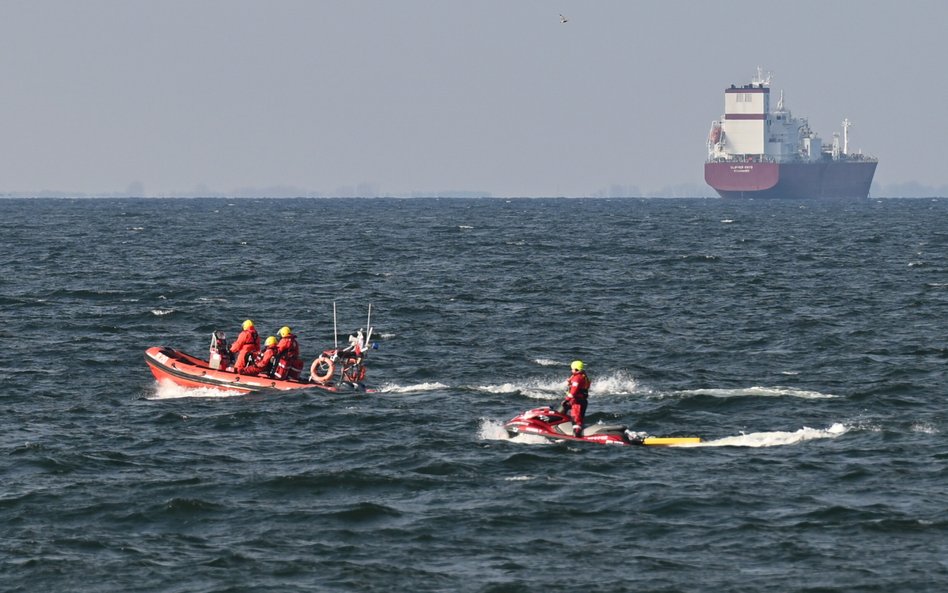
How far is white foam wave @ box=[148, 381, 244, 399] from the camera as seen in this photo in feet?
99.3

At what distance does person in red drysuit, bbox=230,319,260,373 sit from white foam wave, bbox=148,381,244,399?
2.19ft

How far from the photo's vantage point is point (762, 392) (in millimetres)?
29859

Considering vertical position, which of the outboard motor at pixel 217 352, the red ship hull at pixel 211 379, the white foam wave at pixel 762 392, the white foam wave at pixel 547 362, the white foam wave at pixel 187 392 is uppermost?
the outboard motor at pixel 217 352

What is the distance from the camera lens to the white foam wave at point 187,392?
3028cm

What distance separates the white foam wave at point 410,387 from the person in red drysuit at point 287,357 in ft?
6.60

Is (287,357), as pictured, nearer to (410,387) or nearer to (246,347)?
(246,347)

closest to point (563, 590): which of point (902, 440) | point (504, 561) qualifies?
point (504, 561)

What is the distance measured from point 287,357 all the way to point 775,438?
11274 millimetres

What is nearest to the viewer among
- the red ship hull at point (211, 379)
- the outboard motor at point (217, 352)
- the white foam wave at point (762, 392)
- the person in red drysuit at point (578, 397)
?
the person in red drysuit at point (578, 397)

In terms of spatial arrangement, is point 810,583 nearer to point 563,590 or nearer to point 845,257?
point 563,590

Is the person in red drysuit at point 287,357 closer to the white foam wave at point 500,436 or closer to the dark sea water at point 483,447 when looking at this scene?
the dark sea water at point 483,447

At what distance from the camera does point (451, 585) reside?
17.0 meters

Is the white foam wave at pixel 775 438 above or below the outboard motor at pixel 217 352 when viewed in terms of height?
below

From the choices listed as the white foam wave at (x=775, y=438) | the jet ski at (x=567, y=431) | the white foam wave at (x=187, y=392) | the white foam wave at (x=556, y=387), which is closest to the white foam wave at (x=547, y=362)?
the white foam wave at (x=556, y=387)
